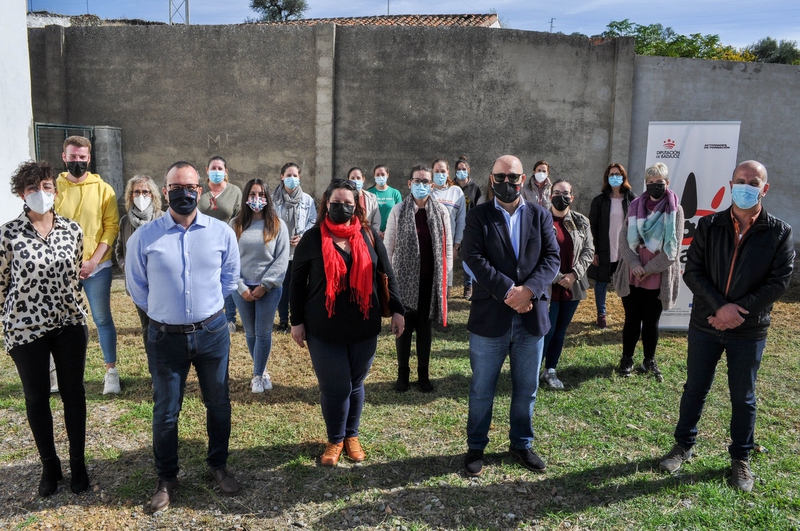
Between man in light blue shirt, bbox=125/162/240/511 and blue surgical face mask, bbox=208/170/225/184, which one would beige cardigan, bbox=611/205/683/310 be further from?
blue surgical face mask, bbox=208/170/225/184

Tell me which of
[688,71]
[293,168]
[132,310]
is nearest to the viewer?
[293,168]

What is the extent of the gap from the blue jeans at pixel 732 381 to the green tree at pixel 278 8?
111 feet

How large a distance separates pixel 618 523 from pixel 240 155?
9.55 m

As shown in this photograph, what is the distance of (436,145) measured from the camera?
11.2 metres

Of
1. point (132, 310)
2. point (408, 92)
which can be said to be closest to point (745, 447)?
point (132, 310)

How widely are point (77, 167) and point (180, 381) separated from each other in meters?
2.53

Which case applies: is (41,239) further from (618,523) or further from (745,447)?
(745,447)

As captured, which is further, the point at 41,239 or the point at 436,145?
the point at 436,145

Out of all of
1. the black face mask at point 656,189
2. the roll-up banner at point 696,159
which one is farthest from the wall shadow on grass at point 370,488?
the roll-up banner at point 696,159

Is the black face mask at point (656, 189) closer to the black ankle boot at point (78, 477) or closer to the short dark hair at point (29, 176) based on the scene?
the short dark hair at point (29, 176)

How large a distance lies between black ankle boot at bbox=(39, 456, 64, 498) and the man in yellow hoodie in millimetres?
1633

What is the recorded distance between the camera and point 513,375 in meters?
4.36

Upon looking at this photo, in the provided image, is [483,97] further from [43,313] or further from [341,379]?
[43,313]

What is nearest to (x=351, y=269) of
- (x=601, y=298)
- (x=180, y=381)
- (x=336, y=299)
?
(x=336, y=299)
